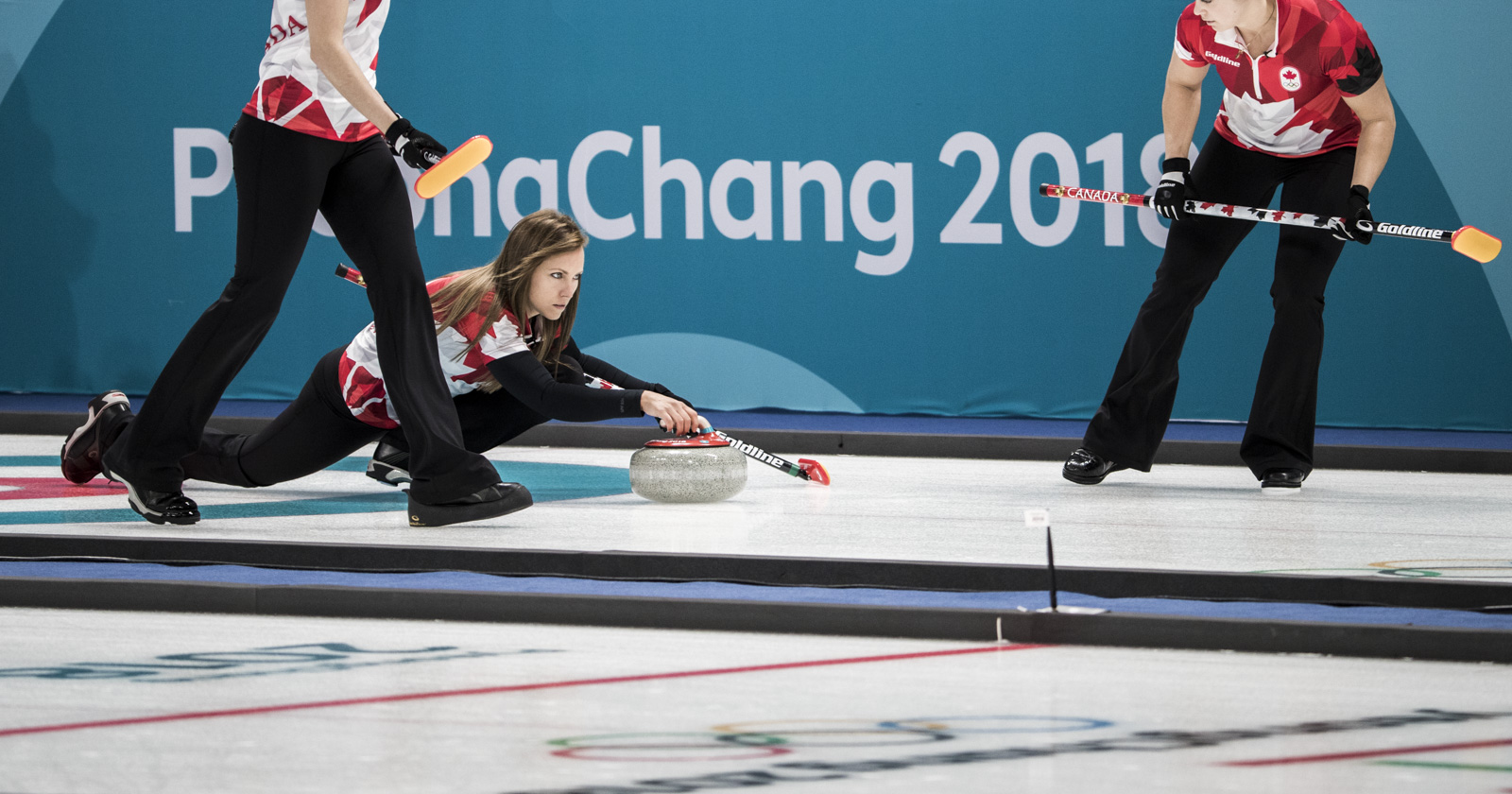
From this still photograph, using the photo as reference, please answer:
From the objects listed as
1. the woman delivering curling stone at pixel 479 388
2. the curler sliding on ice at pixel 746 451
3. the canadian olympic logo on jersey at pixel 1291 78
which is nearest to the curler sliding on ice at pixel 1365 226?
the canadian olympic logo on jersey at pixel 1291 78

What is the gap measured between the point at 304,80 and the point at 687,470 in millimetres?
1273

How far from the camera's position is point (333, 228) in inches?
147


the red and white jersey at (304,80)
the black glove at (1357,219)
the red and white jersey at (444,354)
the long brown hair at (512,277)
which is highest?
the red and white jersey at (304,80)

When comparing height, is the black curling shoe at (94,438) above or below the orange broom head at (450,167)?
below

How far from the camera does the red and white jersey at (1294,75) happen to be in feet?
14.5

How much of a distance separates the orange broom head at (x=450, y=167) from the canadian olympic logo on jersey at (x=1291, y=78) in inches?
80.6

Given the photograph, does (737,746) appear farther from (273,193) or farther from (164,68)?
(164,68)

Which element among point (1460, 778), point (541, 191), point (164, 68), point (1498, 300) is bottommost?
point (1460, 778)

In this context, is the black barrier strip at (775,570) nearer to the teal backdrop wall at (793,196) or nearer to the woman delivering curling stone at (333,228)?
the woman delivering curling stone at (333,228)

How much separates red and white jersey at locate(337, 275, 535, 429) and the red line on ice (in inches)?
72.9

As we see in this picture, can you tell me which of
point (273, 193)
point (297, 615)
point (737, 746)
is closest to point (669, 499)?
point (273, 193)

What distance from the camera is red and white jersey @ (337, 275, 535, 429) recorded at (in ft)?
13.7

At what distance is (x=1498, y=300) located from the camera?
5805 millimetres

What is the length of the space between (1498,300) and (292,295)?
4273mm
